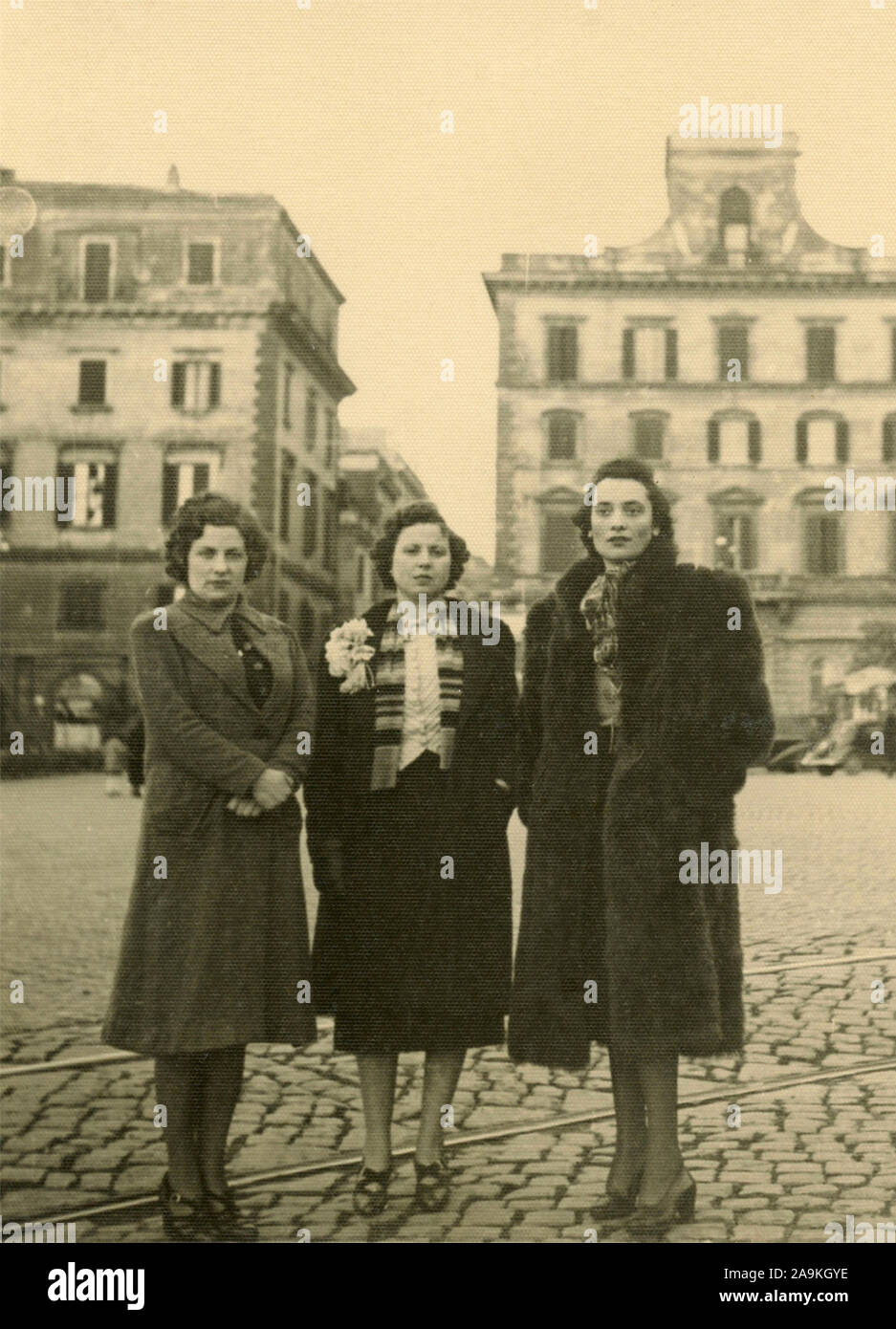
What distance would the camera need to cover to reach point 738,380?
16.8 ft

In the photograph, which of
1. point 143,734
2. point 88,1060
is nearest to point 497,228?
point 143,734

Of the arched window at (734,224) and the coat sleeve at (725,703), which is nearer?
the coat sleeve at (725,703)

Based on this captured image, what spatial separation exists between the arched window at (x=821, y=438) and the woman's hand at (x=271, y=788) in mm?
2342

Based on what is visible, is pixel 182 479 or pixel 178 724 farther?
pixel 182 479

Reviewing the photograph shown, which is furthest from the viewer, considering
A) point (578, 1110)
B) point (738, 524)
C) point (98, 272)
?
point (98, 272)

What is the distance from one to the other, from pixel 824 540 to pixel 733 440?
476 millimetres

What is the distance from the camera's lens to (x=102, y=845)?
26.5 ft

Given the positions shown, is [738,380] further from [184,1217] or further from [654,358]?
[184,1217]

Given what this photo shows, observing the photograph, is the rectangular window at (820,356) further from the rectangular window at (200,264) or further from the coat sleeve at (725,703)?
the rectangular window at (200,264)

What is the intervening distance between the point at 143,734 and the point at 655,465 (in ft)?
6.35

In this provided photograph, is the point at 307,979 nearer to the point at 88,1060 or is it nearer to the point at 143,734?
the point at 143,734

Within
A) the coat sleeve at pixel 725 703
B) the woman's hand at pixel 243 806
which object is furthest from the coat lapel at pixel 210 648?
the coat sleeve at pixel 725 703

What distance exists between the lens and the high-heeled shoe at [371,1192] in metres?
3.81

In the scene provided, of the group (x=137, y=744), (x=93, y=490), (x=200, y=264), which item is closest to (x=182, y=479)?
(x=93, y=490)
